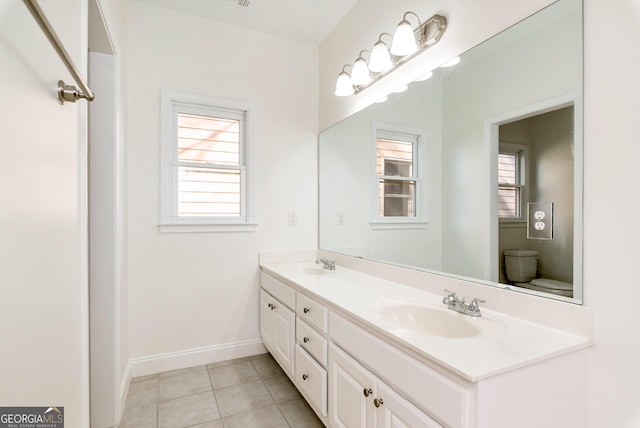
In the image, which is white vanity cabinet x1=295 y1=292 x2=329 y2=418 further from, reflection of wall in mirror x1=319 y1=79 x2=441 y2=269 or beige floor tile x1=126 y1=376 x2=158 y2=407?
beige floor tile x1=126 y1=376 x2=158 y2=407

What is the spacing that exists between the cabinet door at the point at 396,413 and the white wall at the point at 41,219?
3.28 ft

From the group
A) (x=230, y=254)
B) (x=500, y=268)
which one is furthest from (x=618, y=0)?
(x=230, y=254)

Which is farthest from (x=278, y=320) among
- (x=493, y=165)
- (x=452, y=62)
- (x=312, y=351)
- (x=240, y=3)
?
(x=240, y=3)

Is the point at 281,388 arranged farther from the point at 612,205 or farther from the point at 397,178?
the point at 612,205

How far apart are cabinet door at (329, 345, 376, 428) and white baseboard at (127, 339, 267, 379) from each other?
1.28 metres

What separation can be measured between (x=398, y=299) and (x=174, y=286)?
1.71 metres

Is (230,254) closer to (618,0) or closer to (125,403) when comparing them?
(125,403)

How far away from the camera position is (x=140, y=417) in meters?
1.82

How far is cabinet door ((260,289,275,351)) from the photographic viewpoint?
7.67 feet

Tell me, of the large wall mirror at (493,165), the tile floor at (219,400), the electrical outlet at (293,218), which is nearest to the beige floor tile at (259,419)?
the tile floor at (219,400)

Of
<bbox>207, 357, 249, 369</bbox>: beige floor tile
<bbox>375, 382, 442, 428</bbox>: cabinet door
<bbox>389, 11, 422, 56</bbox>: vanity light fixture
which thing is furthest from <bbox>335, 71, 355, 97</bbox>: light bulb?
<bbox>207, 357, 249, 369</bbox>: beige floor tile

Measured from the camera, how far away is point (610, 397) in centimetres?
97

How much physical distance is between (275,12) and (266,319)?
2.35 m

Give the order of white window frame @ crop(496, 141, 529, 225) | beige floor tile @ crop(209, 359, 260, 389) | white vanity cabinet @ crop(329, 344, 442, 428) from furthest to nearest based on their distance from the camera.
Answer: beige floor tile @ crop(209, 359, 260, 389) < white window frame @ crop(496, 141, 529, 225) < white vanity cabinet @ crop(329, 344, 442, 428)
